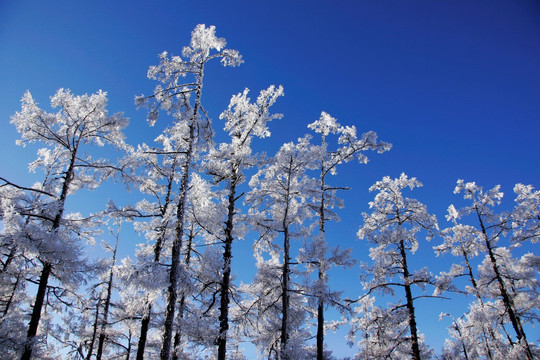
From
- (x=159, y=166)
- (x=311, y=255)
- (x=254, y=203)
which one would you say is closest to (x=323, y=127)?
(x=254, y=203)

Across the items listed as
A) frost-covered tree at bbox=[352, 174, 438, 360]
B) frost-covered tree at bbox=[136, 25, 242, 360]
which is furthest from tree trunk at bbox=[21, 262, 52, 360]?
frost-covered tree at bbox=[352, 174, 438, 360]

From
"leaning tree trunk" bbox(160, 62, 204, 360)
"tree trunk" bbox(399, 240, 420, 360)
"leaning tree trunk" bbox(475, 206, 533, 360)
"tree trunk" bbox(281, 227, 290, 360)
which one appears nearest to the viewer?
"leaning tree trunk" bbox(160, 62, 204, 360)

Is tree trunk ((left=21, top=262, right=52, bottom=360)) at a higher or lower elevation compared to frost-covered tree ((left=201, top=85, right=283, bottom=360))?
lower

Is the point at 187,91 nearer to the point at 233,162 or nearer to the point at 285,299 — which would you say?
the point at 233,162

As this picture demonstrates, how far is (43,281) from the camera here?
1023 cm

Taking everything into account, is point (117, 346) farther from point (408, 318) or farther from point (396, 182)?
point (396, 182)

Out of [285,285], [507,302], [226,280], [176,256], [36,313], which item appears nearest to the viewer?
[176,256]

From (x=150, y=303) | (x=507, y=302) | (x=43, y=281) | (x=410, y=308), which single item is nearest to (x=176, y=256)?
(x=150, y=303)

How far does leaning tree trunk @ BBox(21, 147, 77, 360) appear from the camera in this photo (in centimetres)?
952

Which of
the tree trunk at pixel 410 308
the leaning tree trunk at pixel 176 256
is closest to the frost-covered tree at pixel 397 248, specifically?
the tree trunk at pixel 410 308

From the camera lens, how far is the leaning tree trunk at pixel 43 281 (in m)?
9.52

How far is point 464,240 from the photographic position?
57.9 feet

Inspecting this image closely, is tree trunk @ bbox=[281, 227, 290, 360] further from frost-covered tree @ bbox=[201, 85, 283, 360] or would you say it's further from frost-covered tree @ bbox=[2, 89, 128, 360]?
frost-covered tree @ bbox=[2, 89, 128, 360]

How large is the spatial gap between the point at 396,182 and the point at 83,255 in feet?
49.2
